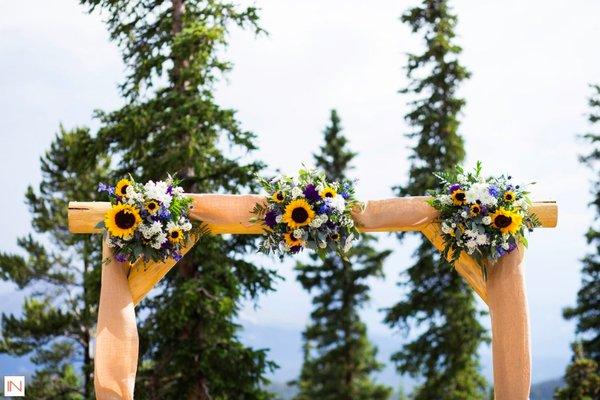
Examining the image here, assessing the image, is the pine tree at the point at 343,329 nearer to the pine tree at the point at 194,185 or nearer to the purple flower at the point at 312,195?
the pine tree at the point at 194,185

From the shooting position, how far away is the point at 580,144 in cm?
1750

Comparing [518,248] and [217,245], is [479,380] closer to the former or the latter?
[217,245]

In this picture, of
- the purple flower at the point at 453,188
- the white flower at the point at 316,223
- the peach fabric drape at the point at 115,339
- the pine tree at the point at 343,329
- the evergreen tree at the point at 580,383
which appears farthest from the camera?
the pine tree at the point at 343,329

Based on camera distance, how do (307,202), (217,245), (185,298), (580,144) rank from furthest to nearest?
(580,144) → (217,245) → (185,298) → (307,202)

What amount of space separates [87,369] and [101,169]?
475 cm

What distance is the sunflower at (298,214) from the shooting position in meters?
6.23

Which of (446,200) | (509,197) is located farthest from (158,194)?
(509,197)

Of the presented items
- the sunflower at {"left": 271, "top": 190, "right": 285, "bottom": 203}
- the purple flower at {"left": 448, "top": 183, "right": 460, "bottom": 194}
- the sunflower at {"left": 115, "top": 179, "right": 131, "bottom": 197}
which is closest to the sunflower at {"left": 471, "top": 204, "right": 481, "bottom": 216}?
the purple flower at {"left": 448, "top": 183, "right": 460, "bottom": 194}

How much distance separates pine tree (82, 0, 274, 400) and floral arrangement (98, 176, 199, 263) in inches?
193

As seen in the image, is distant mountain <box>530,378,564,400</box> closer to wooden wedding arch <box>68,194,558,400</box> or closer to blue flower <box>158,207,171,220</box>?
wooden wedding arch <box>68,194,558,400</box>

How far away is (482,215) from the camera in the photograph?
6367 millimetres

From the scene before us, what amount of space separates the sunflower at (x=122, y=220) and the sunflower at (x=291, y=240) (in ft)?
Answer: 3.66

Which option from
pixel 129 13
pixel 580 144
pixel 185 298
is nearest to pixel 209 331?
pixel 185 298

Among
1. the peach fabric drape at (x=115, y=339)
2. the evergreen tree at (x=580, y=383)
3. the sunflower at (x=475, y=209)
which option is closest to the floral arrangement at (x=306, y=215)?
the sunflower at (x=475, y=209)
